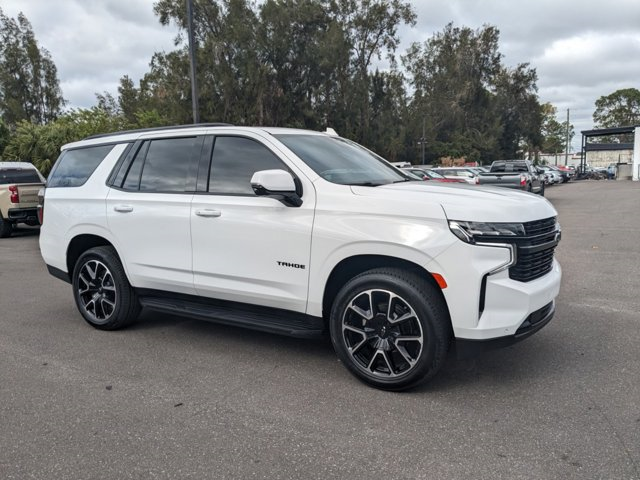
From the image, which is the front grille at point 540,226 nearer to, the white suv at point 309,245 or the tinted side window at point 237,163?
the white suv at point 309,245

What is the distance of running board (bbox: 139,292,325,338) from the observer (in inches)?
163

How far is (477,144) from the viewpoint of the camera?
188ft

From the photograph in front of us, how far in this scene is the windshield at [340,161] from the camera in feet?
14.0

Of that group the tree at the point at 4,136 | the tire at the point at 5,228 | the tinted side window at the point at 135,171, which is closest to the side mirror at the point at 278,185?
the tinted side window at the point at 135,171

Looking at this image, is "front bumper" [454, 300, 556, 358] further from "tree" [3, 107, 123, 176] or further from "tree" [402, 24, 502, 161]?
"tree" [402, 24, 502, 161]

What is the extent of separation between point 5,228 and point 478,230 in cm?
A: 1300

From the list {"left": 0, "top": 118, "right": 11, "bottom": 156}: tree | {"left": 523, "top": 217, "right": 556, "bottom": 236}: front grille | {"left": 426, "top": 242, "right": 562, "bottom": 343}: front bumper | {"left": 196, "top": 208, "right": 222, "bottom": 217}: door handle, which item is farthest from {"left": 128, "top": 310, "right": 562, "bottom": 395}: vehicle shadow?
{"left": 0, "top": 118, "right": 11, "bottom": 156}: tree

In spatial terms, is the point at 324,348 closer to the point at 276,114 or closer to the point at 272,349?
the point at 272,349

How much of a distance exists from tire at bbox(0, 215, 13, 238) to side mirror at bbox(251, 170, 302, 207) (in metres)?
11.5

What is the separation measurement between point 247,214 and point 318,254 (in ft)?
2.30

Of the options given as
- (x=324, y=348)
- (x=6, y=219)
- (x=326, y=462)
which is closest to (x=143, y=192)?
(x=324, y=348)

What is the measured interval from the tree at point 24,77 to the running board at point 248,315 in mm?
48087

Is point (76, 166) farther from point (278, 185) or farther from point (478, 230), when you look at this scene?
point (478, 230)

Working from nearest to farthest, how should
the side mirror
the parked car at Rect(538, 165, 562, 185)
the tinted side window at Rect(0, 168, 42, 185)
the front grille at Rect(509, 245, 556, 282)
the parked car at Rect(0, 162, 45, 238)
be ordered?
1. the front grille at Rect(509, 245, 556, 282)
2. the side mirror
3. the parked car at Rect(0, 162, 45, 238)
4. the tinted side window at Rect(0, 168, 42, 185)
5. the parked car at Rect(538, 165, 562, 185)
